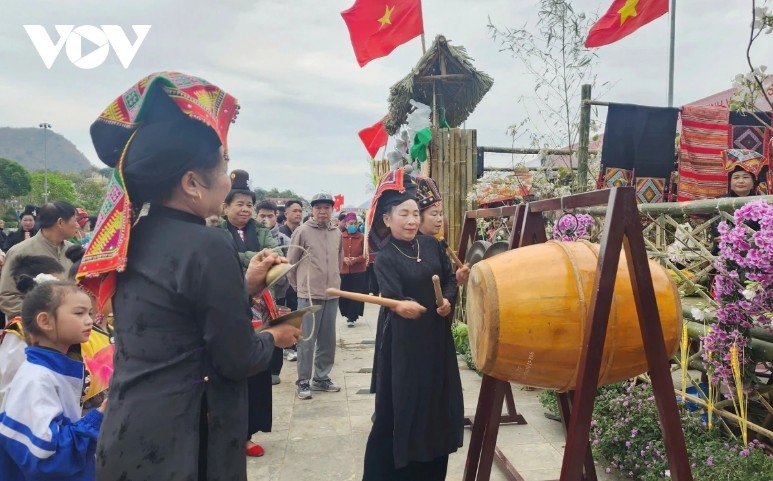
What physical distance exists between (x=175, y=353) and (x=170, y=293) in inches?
6.8

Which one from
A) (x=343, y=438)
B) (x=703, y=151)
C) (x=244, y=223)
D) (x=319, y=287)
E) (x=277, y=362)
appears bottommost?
(x=343, y=438)

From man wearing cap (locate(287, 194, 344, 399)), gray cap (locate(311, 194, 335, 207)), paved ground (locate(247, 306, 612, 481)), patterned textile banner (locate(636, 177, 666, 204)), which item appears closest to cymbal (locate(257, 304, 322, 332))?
paved ground (locate(247, 306, 612, 481))

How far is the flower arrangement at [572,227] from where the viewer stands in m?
3.38

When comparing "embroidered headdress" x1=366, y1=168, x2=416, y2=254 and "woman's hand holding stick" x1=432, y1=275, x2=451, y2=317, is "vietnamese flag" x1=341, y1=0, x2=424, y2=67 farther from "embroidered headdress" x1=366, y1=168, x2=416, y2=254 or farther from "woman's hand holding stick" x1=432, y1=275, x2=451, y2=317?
"woman's hand holding stick" x1=432, y1=275, x2=451, y2=317

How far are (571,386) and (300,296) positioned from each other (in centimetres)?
376

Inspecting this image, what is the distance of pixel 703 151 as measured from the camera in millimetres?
5367

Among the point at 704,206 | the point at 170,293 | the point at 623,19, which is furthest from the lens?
the point at 623,19

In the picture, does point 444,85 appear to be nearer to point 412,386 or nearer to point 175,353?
point 412,386

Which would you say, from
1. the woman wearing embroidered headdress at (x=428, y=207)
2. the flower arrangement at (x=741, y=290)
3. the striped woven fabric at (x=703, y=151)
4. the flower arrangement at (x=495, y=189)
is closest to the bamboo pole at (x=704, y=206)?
the flower arrangement at (x=741, y=290)

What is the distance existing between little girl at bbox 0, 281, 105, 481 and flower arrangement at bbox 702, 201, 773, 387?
2.73m

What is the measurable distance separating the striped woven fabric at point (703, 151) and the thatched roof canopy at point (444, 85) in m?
2.45

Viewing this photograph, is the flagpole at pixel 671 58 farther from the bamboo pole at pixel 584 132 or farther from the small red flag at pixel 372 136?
the small red flag at pixel 372 136

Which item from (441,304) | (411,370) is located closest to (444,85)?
(441,304)

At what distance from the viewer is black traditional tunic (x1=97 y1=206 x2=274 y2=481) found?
4.69 ft
